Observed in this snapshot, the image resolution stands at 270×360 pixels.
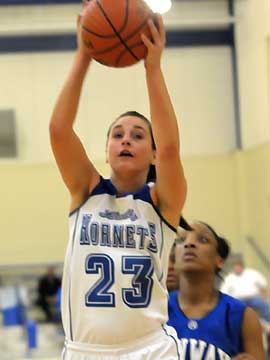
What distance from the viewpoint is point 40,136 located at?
13547mm

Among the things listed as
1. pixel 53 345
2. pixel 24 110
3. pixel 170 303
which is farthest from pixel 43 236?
pixel 170 303

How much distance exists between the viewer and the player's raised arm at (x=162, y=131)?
2.53 metres

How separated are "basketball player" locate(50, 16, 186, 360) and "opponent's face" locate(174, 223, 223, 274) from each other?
2.81 ft

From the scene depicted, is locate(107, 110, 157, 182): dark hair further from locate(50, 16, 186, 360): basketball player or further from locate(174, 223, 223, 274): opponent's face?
locate(174, 223, 223, 274): opponent's face

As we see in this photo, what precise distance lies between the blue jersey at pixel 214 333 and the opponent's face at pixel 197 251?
0.22 meters

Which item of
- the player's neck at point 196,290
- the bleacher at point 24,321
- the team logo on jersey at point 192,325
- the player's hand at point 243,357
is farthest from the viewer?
the bleacher at point 24,321

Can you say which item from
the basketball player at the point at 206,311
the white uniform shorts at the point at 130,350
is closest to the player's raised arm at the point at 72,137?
the white uniform shorts at the point at 130,350

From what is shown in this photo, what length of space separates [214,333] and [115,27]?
4.39 feet

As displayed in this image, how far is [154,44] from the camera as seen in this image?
255 centimetres

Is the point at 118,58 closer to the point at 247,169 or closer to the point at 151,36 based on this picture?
the point at 151,36

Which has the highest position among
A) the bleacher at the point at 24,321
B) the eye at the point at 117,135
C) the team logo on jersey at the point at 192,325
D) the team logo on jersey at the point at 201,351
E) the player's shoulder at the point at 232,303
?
the eye at the point at 117,135

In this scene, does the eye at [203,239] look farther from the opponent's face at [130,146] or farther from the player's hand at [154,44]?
the player's hand at [154,44]

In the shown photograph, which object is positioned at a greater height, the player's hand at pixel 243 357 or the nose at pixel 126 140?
the nose at pixel 126 140

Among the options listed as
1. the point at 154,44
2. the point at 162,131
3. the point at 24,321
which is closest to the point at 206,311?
the point at 162,131
